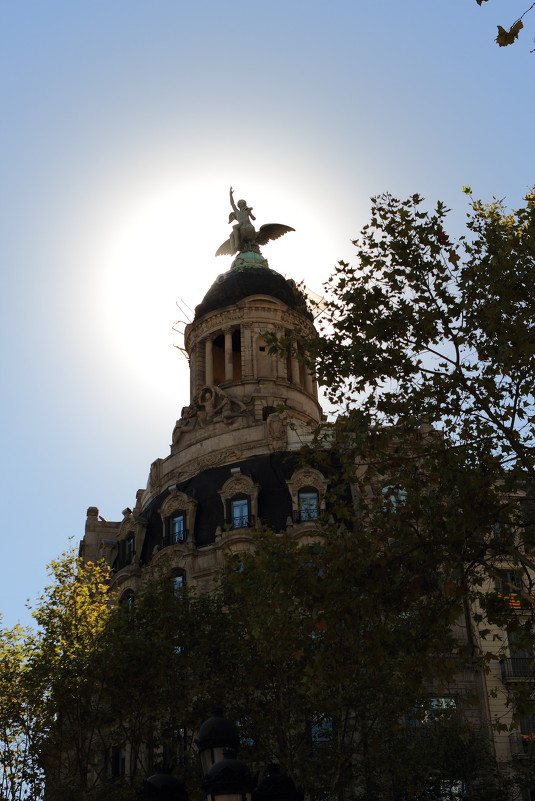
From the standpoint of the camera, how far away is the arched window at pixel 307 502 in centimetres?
4292

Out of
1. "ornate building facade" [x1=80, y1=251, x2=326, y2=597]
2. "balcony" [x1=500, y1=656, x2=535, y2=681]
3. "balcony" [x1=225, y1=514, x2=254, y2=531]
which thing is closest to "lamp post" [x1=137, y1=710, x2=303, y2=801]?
"ornate building facade" [x1=80, y1=251, x2=326, y2=597]

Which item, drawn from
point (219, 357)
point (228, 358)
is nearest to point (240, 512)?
point (228, 358)

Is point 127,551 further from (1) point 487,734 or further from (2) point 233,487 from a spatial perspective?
(1) point 487,734

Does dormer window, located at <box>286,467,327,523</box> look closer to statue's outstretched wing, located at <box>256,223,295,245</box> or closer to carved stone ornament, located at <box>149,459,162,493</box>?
carved stone ornament, located at <box>149,459,162,493</box>

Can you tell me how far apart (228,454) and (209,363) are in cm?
979

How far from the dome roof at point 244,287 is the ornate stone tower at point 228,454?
71 millimetres

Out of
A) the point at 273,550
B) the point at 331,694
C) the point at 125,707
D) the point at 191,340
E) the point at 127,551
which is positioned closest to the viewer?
the point at 273,550

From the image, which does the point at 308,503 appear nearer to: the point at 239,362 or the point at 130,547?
the point at 130,547

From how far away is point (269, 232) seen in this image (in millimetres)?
63531

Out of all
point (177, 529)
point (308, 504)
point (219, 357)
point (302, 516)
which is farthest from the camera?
point (219, 357)

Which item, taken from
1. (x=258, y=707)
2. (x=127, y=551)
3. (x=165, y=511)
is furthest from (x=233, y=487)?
(x=258, y=707)

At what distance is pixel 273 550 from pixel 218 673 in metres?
11.9

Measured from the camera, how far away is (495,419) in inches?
701

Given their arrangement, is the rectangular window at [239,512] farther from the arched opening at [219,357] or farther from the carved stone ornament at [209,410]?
the arched opening at [219,357]
